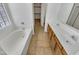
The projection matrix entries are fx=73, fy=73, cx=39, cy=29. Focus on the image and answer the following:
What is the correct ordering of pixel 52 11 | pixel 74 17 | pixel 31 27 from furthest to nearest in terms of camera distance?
pixel 31 27
pixel 52 11
pixel 74 17

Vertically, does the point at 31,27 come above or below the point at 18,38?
above

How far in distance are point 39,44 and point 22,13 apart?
47.9 inches

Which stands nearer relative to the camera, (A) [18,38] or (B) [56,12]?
(A) [18,38]

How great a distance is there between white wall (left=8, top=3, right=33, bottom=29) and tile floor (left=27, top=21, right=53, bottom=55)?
1.62ft

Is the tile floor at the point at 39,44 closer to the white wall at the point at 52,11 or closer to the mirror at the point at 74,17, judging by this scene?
the white wall at the point at 52,11

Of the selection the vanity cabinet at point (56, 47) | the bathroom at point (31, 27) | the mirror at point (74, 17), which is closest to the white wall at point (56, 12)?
the bathroom at point (31, 27)

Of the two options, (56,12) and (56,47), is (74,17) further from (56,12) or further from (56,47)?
(56,47)

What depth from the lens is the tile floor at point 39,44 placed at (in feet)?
7.16

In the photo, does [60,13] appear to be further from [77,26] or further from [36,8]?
[36,8]

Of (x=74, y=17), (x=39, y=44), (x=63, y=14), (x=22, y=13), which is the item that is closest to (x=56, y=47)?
(x=39, y=44)

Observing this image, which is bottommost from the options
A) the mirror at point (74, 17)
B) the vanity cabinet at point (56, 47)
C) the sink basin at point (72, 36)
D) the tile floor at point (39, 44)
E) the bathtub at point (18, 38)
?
the tile floor at point (39, 44)

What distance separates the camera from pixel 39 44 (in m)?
2.48

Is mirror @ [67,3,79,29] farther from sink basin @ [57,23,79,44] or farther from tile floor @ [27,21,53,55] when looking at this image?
tile floor @ [27,21,53,55]

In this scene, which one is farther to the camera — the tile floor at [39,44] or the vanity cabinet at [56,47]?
the tile floor at [39,44]
